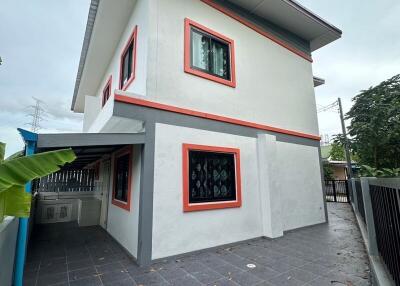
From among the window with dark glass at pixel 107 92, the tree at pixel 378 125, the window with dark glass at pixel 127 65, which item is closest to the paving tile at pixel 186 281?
the window with dark glass at pixel 127 65

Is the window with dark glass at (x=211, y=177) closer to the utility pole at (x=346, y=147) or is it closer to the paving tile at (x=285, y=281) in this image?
the paving tile at (x=285, y=281)

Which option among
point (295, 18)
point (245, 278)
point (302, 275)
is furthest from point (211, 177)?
point (295, 18)

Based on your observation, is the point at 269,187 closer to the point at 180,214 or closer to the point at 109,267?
the point at 180,214

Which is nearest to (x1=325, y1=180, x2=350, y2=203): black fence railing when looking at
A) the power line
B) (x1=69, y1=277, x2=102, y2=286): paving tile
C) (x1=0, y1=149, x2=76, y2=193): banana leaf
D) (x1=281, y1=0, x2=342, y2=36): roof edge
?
the power line

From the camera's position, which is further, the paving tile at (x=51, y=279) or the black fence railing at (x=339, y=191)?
the black fence railing at (x=339, y=191)

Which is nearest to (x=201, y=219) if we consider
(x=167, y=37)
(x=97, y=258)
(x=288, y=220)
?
(x=97, y=258)

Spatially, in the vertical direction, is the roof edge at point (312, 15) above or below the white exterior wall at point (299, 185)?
above

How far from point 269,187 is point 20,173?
591cm

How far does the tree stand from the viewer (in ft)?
43.4

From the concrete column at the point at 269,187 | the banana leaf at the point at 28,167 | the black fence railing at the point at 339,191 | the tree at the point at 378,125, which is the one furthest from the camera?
the black fence railing at the point at 339,191

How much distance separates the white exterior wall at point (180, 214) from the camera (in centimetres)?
469

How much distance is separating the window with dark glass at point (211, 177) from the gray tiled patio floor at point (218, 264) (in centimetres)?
131

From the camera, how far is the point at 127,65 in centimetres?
716

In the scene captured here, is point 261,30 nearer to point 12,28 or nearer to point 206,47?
point 206,47
